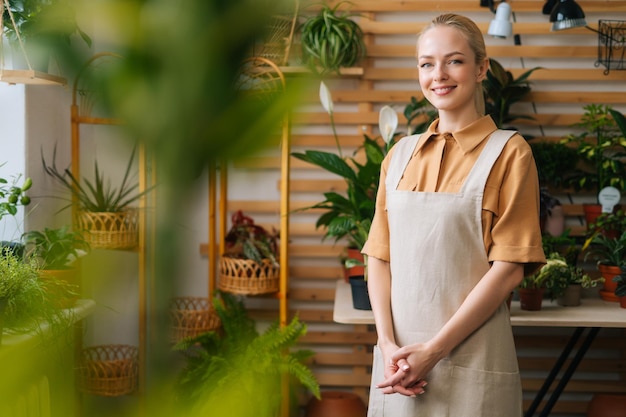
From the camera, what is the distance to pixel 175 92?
30 centimetres

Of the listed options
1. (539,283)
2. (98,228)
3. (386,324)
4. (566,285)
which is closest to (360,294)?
(539,283)

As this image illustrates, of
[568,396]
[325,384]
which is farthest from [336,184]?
[568,396]

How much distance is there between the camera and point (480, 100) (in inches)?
67.3

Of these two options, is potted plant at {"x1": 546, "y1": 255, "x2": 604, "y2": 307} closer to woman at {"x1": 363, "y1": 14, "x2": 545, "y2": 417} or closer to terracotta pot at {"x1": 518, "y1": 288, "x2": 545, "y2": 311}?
terracotta pot at {"x1": 518, "y1": 288, "x2": 545, "y2": 311}

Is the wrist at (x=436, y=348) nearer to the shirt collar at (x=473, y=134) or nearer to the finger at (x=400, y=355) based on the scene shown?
the finger at (x=400, y=355)

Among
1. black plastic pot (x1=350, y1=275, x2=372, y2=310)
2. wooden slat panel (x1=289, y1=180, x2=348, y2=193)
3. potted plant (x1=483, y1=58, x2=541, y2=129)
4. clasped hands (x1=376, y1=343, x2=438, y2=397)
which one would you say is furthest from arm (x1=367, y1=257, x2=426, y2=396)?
wooden slat panel (x1=289, y1=180, x2=348, y2=193)

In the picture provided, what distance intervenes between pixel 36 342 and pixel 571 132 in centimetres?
343

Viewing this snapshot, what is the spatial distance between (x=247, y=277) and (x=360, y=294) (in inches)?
22.7

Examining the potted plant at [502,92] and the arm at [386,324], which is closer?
the arm at [386,324]

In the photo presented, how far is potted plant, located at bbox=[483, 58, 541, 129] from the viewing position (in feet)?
10.5

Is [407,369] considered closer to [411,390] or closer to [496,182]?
[411,390]

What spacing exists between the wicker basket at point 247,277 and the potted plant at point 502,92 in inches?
47.1

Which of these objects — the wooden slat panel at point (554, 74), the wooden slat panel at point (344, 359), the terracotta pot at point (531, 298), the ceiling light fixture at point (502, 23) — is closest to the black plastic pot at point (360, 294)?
the terracotta pot at point (531, 298)

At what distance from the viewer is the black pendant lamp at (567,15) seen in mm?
3096
